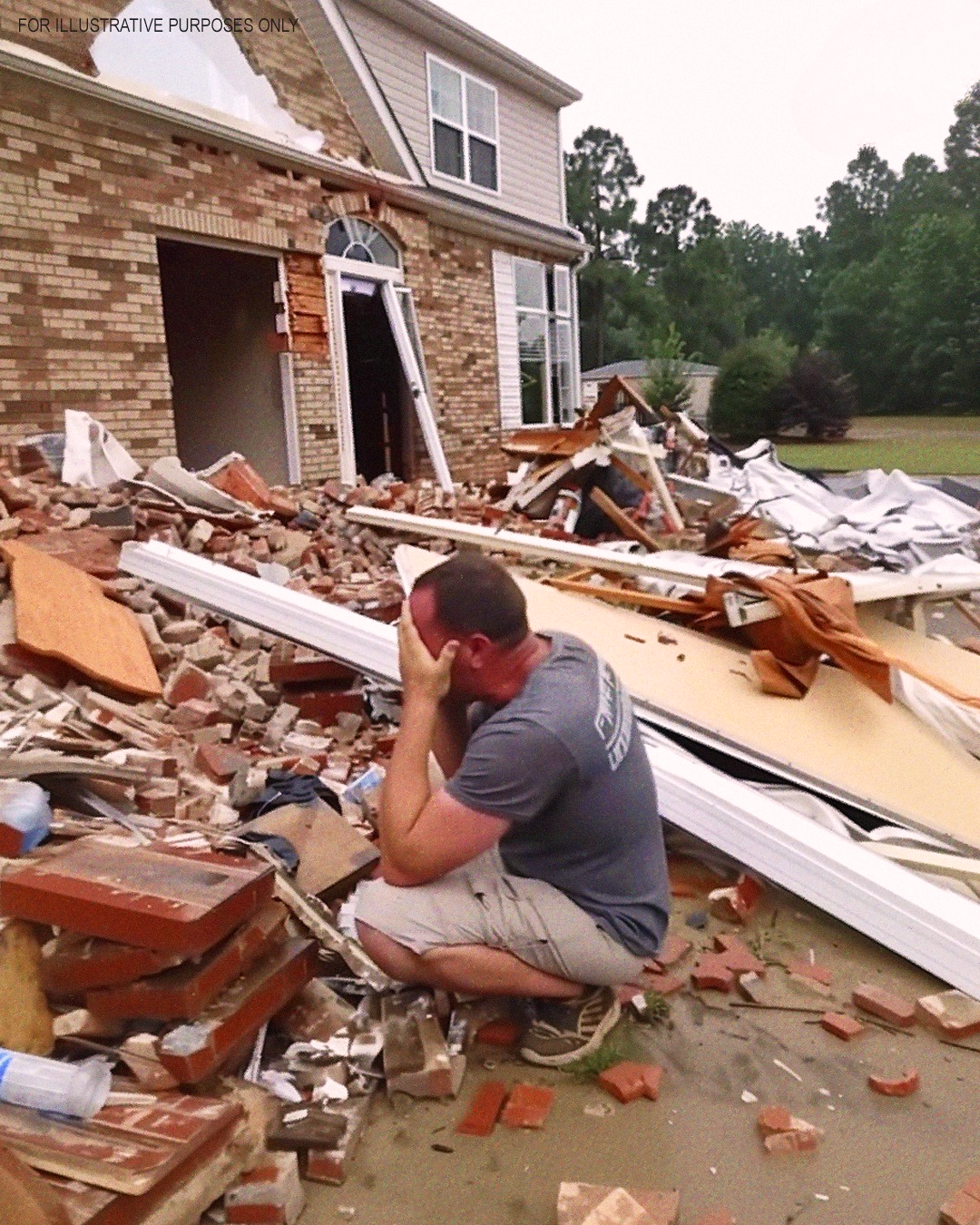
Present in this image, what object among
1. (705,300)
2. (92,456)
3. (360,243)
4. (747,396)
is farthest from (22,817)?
(705,300)

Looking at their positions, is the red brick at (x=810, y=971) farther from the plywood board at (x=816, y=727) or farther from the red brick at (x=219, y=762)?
the red brick at (x=219, y=762)

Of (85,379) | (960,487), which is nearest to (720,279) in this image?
(960,487)

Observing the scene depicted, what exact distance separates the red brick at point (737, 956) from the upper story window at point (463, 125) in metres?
13.2

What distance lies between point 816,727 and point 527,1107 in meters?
2.21

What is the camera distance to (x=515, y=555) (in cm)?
674

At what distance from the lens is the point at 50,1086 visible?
1.91 meters

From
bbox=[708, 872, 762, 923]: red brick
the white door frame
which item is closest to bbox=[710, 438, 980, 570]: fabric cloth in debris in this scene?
the white door frame

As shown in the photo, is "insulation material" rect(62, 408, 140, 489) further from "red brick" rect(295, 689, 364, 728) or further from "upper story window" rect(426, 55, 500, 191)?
"upper story window" rect(426, 55, 500, 191)

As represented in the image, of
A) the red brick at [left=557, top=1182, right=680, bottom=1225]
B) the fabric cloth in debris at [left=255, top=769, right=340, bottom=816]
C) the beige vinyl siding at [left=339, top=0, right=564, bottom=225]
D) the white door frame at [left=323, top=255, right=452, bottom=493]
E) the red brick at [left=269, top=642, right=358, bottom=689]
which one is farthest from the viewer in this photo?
the beige vinyl siding at [left=339, top=0, right=564, bottom=225]

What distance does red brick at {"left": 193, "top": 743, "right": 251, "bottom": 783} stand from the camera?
3750 millimetres

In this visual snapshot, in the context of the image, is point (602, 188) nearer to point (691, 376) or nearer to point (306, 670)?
point (691, 376)

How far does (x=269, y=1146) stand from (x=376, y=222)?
35.6 feet

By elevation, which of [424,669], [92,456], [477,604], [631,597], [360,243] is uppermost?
[360,243]

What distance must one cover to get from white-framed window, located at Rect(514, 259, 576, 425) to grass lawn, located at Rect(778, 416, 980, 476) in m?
8.01
